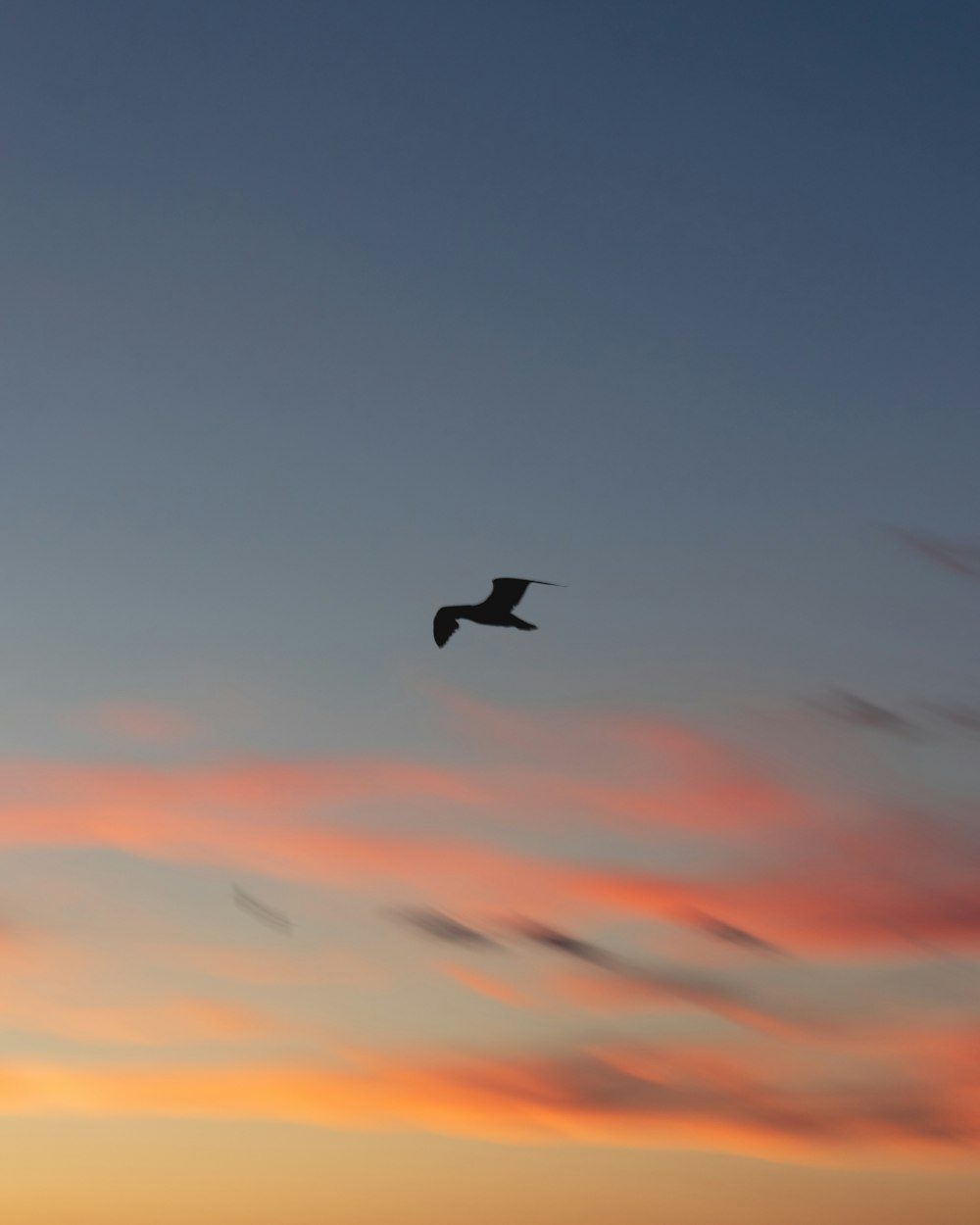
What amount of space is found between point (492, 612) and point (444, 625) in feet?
8.25

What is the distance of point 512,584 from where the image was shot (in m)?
92.6

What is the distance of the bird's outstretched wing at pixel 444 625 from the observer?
94938 mm

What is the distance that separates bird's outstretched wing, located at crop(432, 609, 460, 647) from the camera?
9494 cm

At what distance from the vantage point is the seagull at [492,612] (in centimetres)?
9256

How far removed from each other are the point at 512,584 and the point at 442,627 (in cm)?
378

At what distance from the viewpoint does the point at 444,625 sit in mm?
95250

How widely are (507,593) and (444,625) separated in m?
3.43

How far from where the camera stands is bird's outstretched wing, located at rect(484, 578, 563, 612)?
9250cm

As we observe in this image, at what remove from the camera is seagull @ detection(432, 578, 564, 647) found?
304ft

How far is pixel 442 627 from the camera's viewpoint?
95.2 metres

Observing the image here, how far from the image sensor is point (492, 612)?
3676 inches

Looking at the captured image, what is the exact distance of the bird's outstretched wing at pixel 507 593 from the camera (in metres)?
92.5

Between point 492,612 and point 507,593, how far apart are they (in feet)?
3.27
